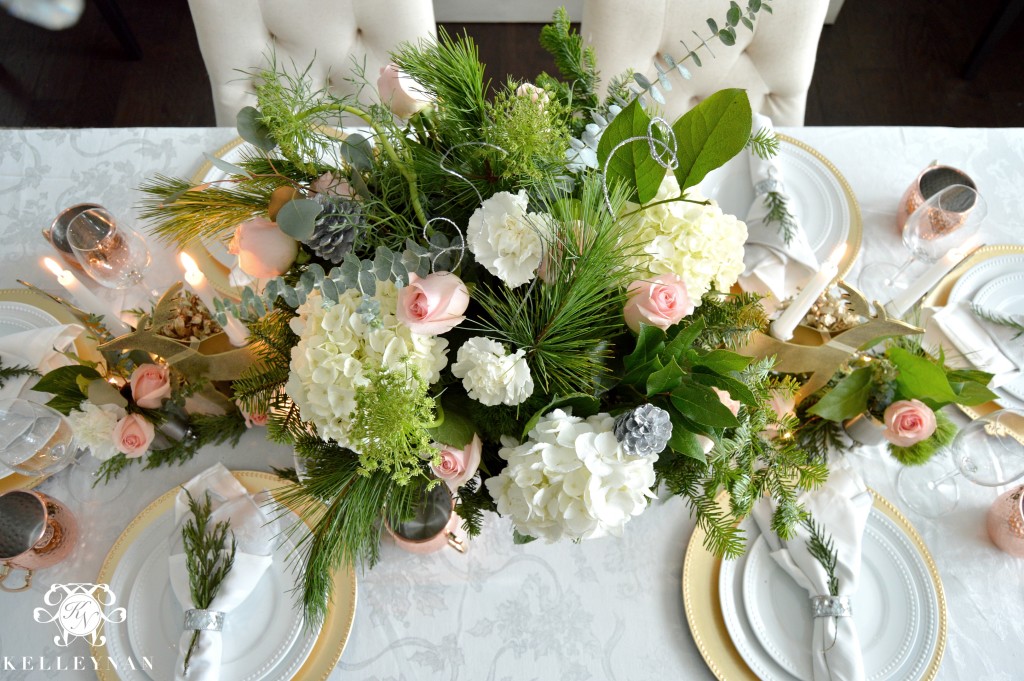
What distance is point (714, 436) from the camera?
0.62 m

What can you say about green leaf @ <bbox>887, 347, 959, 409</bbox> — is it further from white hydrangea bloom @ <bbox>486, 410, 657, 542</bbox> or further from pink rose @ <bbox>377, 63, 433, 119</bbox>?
pink rose @ <bbox>377, 63, 433, 119</bbox>

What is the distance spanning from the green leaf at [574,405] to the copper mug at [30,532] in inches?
24.6

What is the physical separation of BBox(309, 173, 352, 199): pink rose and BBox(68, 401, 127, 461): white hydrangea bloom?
420mm

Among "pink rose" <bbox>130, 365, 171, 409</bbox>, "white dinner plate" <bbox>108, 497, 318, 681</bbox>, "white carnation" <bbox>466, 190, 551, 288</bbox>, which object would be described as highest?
"white carnation" <bbox>466, 190, 551, 288</bbox>

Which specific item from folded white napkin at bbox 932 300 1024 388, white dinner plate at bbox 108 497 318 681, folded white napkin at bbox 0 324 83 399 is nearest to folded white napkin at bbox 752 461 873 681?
folded white napkin at bbox 932 300 1024 388

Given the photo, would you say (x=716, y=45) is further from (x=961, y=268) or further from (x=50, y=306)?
(x=50, y=306)

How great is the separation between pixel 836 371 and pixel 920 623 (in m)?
0.31

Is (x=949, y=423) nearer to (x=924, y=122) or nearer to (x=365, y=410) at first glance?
(x=365, y=410)

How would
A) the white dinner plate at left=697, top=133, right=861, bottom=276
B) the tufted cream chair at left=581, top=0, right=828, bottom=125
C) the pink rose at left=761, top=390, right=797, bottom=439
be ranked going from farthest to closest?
the tufted cream chair at left=581, top=0, right=828, bottom=125
the white dinner plate at left=697, top=133, right=861, bottom=276
the pink rose at left=761, top=390, right=797, bottom=439

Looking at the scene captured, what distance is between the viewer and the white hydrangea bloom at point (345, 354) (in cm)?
56

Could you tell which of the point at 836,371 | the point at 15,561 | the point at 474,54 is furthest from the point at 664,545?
the point at 15,561

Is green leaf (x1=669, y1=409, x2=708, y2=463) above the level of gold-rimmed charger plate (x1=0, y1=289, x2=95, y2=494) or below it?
above

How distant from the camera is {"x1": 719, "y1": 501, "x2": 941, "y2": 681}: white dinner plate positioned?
0.80 metres

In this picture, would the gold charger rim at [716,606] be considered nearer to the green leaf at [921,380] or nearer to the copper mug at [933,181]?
the green leaf at [921,380]
